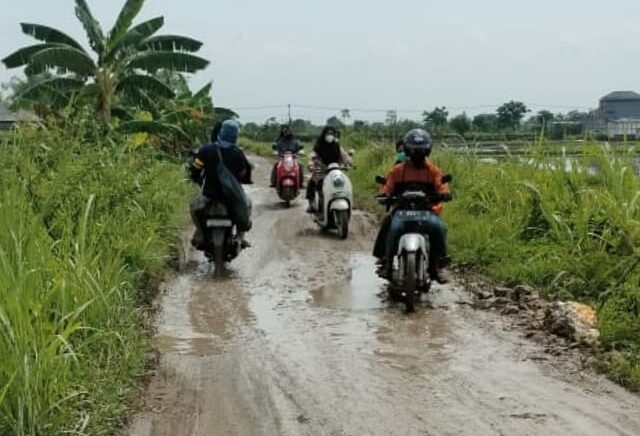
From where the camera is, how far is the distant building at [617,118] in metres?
11.1

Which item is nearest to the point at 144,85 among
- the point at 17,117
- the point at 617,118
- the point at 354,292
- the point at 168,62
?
the point at 168,62

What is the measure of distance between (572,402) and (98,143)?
8.24m

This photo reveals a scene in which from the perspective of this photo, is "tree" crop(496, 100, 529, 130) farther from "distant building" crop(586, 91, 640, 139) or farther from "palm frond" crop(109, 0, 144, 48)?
"palm frond" crop(109, 0, 144, 48)

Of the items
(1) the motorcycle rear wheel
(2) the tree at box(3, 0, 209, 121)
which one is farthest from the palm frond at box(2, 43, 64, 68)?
(1) the motorcycle rear wheel

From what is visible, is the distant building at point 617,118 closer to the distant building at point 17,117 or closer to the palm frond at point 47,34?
the distant building at point 17,117

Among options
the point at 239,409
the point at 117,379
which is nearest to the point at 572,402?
the point at 239,409

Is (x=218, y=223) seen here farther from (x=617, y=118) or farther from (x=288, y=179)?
(x=617, y=118)

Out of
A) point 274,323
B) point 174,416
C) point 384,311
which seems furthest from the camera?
point 384,311

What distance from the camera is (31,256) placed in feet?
17.1

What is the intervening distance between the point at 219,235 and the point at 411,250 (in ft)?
9.13

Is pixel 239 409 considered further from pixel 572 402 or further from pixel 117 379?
pixel 572 402

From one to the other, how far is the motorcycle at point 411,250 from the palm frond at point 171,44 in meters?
12.5

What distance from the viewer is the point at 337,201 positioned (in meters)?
11.8

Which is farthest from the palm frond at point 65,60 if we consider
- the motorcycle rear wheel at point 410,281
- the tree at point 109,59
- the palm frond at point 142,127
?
the motorcycle rear wheel at point 410,281
